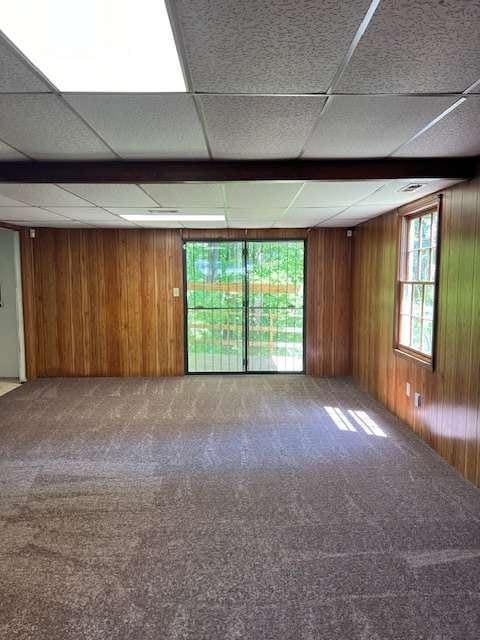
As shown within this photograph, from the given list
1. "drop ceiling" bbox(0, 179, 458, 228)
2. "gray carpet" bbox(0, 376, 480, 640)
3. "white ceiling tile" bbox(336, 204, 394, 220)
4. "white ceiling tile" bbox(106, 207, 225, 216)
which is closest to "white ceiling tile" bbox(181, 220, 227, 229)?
"drop ceiling" bbox(0, 179, 458, 228)

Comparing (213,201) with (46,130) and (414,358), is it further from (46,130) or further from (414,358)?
(414,358)

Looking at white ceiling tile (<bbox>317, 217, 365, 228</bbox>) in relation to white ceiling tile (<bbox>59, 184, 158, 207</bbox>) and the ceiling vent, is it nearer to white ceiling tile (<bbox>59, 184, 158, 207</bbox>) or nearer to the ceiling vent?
the ceiling vent

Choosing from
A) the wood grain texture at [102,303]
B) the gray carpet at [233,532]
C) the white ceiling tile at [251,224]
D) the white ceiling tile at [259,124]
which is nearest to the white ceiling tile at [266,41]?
the white ceiling tile at [259,124]

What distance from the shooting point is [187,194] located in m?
3.50

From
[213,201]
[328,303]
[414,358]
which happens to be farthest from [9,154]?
[328,303]

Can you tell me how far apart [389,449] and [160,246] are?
425cm

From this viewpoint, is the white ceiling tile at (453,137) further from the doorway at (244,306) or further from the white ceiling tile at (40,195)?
the doorway at (244,306)

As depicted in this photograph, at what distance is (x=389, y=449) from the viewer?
3.61 meters

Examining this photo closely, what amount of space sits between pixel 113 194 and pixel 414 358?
10.6ft

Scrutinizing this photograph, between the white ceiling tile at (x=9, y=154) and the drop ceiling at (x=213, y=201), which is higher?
the white ceiling tile at (x=9, y=154)

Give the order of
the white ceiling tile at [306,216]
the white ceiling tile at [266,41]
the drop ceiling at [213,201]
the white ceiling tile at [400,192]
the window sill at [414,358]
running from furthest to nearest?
the white ceiling tile at [306,216], the window sill at [414,358], the drop ceiling at [213,201], the white ceiling tile at [400,192], the white ceiling tile at [266,41]

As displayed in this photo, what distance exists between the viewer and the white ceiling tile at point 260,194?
3170 mm

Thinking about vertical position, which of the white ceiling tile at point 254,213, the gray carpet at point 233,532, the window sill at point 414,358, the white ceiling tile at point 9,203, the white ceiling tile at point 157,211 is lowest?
the gray carpet at point 233,532

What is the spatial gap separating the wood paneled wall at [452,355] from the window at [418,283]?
137 mm
